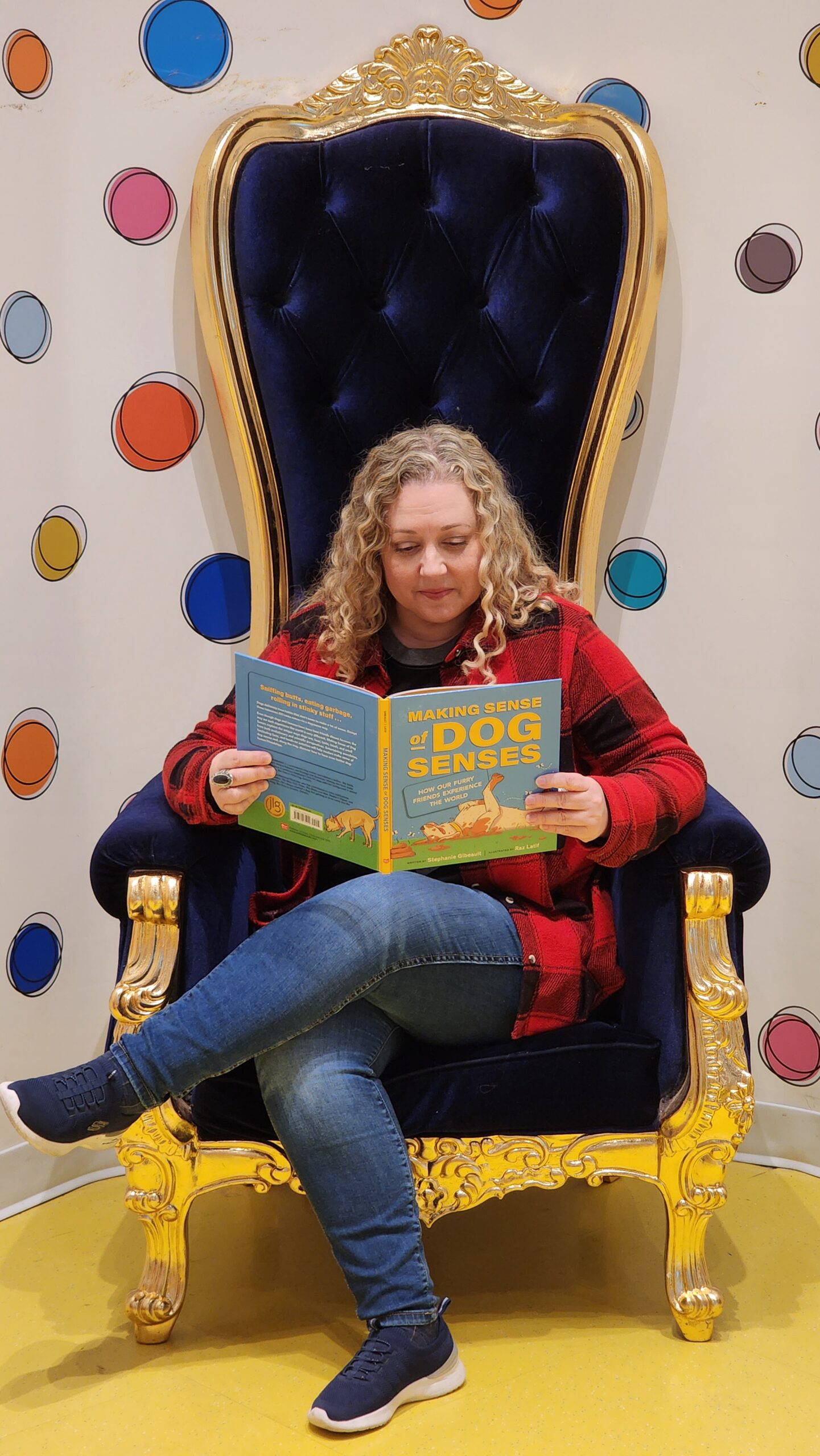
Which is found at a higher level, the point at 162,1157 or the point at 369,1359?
the point at 162,1157

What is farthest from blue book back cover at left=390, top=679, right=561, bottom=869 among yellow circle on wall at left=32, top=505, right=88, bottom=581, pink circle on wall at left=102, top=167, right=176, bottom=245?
pink circle on wall at left=102, top=167, right=176, bottom=245

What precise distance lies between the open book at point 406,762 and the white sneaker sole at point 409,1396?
0.60 m

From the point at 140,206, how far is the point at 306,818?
1.13 metres

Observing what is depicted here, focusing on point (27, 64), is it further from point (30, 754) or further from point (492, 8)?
point (30, 754)

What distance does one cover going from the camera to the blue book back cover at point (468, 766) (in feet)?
4.58

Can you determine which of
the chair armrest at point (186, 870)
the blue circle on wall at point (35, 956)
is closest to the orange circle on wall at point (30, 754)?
the blue circle on wall at point (35, 956)

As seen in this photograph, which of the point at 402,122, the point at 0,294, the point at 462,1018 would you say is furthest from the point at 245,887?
the point at 402,122

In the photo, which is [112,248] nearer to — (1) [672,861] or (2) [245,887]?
(2) [245,887]

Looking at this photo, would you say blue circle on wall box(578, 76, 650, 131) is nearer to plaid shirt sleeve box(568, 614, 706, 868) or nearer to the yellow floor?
plaid shirt sleeve box(568, 614, 706, 868)

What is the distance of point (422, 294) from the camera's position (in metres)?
1.96

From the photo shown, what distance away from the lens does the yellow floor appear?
142 cm

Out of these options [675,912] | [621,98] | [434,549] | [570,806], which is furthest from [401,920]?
[621,98]

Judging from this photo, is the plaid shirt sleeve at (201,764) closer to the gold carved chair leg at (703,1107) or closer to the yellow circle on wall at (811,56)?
the gold carved chair leg at (703,1107)

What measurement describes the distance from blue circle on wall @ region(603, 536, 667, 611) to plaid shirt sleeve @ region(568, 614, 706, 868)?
1.45 feet
